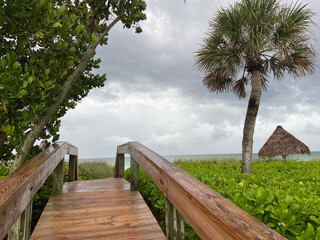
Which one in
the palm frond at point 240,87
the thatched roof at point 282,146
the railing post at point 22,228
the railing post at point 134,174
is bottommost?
the railing post at point 22,228

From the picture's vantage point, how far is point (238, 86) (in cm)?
1262

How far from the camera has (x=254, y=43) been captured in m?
9.24

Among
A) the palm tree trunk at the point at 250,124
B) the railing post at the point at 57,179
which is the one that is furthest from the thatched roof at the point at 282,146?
the railing post at the point at 57,179

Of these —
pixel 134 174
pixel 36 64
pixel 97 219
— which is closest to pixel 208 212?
pixel 97 219

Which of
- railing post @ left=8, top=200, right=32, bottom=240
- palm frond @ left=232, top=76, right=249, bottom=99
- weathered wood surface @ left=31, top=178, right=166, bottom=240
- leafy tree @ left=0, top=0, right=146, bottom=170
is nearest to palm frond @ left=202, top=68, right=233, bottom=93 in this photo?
palm frond @ left=232, top=76, right=249, bottom=99

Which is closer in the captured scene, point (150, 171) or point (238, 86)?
point (150, 171)

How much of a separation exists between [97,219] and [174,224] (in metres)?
1.30

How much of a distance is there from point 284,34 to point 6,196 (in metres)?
10.9

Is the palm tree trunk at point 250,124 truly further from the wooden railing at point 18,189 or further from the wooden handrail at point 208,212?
the wooden railing at point 18,189

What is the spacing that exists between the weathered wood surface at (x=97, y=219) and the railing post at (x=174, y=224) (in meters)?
0.48

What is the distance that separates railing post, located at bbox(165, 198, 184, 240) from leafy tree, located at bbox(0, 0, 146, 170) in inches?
80.5

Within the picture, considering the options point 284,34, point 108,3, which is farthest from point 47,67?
point 284,34

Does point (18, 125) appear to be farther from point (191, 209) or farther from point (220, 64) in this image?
point (220, 64)

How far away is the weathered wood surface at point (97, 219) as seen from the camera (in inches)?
103
